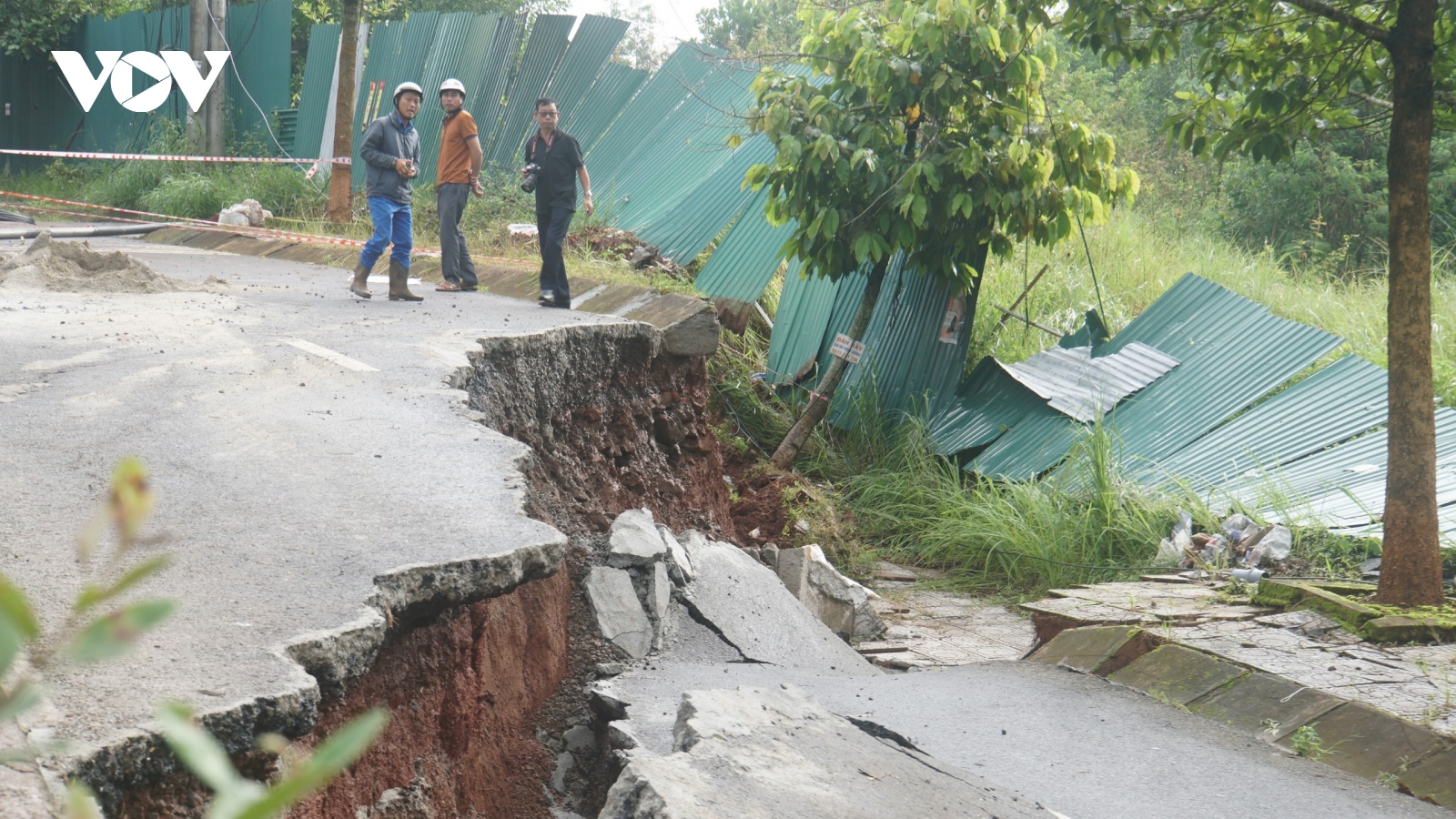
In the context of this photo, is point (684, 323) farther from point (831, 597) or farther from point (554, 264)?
point (831, 597)

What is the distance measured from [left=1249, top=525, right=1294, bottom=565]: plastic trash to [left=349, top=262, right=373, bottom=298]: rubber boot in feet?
18.1

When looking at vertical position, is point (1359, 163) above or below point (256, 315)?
above

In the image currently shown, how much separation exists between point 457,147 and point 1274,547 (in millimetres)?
5674

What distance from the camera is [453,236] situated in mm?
8172

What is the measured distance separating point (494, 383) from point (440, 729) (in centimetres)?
249

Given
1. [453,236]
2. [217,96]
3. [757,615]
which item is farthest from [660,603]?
[217,96]

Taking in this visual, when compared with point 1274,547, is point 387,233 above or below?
above

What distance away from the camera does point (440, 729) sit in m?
3.22

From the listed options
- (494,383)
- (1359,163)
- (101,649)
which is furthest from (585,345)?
(1359,163)

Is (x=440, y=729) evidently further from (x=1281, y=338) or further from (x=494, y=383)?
(x=1281, y=338)

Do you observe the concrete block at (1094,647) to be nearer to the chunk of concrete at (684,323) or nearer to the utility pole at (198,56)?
the chunk of concrete at (684,323)

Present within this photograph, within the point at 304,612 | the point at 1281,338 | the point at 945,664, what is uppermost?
the point at 1281,338

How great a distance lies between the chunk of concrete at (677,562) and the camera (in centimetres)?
477

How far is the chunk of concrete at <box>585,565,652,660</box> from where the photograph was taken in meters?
4.33
